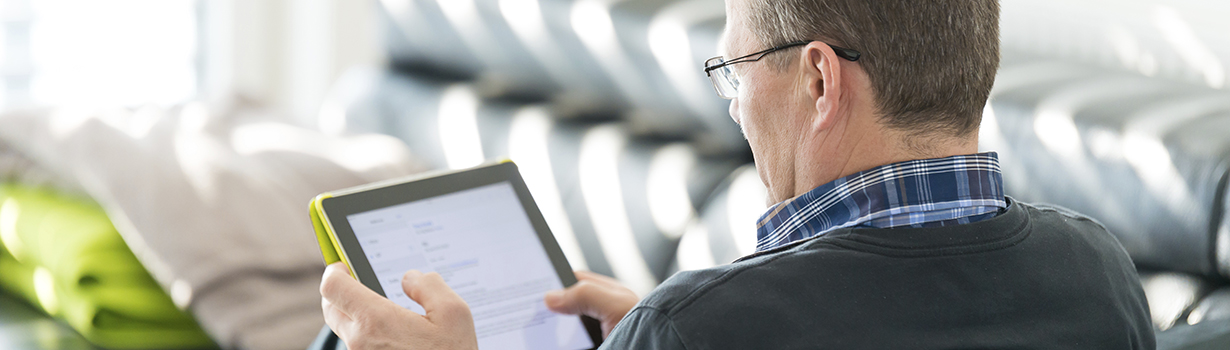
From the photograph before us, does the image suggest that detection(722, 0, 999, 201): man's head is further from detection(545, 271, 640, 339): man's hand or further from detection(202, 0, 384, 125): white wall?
detection(202, 0, 384, 125): white wall

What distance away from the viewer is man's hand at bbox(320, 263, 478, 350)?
2.49 ft

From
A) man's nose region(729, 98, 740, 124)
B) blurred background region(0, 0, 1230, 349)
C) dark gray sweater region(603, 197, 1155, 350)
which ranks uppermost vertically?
man's nose region(729, 98, 740, 124)

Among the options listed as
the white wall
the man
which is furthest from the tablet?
the white wall

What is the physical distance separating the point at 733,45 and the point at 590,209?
873 millimetres

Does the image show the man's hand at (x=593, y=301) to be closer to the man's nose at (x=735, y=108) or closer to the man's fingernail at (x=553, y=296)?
the man's fingernail at (x=553, y=296)

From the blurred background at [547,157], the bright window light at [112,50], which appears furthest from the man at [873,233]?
the bright window light at [112,50]

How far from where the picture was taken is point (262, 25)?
2875 millimetres

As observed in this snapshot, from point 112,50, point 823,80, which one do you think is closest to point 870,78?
point 823,80

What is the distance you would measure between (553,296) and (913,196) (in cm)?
42

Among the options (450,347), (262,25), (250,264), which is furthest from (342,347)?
(262,25)

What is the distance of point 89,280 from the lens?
4.78ft

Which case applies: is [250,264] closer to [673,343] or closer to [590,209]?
[590,209]

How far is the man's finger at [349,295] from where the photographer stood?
0.78 m

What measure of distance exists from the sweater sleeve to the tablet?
0.99ft
